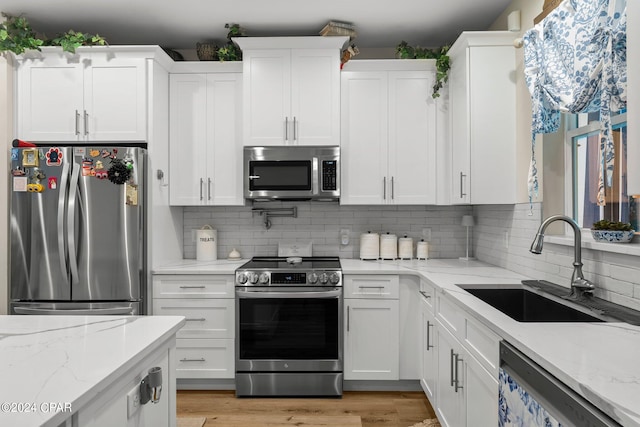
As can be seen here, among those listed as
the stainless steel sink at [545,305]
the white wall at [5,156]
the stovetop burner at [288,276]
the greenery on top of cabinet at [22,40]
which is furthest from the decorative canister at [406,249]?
the white wall at [5,156]

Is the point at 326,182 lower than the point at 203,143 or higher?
lower

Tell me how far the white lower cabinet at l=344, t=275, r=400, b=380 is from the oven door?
0.32 ft

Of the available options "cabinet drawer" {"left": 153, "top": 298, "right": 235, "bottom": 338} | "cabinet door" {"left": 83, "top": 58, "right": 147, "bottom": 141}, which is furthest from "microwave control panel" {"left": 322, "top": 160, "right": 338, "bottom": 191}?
"cabinet door" {"left": 83, "top": 58, "right": 147, "bottom": 141}

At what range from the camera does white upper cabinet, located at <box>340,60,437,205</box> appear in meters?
3.18

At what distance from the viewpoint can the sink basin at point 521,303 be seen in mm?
1938

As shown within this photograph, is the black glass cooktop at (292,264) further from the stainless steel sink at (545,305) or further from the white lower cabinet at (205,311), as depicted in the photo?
the stainless steel sink at (545,305)

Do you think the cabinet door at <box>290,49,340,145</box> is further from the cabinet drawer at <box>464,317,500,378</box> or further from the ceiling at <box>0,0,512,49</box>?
the cabinet drawer at <box>464,317,500,378</box>

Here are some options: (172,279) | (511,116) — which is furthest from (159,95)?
(511,116)

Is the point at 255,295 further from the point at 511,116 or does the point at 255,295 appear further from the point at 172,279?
the point at 511,116

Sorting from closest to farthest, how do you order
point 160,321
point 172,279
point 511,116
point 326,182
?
1. point 160,321
2. point 511,116
3. point 172,279
4. point 326,182

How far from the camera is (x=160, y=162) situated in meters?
3.07

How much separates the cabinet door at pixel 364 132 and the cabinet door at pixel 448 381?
1263mm

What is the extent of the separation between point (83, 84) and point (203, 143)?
3.03 feet

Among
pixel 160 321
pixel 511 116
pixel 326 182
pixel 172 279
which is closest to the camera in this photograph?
pixel 160 321
